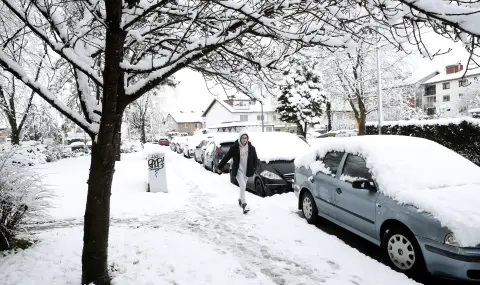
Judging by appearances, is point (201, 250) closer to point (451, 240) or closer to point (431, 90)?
point (451, 240)

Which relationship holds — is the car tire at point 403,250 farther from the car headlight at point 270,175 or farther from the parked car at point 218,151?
the parked car at point 218,151

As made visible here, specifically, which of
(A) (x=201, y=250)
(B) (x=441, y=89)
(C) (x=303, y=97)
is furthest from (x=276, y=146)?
(B) (x=441, y=89)

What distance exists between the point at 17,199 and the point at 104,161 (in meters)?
2.21

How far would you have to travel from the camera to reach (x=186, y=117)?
92.2 meters

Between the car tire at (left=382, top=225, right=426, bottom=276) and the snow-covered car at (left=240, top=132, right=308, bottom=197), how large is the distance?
4.27 m

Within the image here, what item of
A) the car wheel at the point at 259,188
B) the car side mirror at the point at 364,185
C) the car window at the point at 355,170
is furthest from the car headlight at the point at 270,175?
Result: the car side mirror at the point at 364,185

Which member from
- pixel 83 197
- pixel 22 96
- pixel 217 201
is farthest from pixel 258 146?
pixel 22 96

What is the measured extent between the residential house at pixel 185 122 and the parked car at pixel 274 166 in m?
78.7

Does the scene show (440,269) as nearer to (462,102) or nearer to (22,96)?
(22,96)

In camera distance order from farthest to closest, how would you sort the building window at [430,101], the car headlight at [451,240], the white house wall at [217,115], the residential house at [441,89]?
the white house wall at [217,115], the building window at [430,101], the residential house at [441,89], the car headlight at [451,240]

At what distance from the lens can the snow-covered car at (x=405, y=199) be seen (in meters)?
3.49

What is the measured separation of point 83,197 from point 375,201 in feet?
24.4

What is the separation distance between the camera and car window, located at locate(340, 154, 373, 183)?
4.93m

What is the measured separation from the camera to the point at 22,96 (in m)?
16.4
